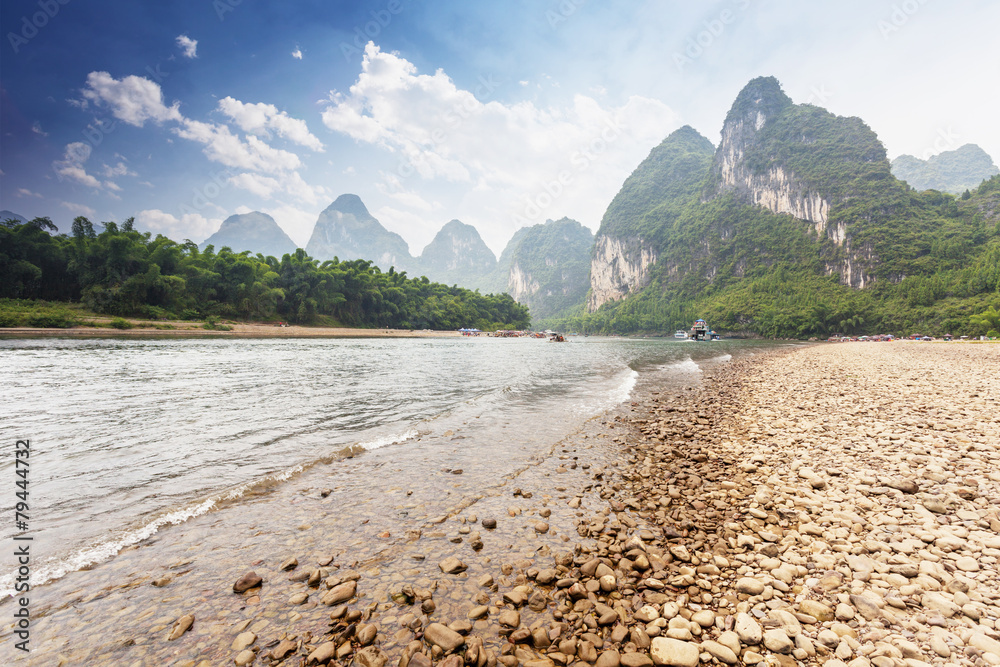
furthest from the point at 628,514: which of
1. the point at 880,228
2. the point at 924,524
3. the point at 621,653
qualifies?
the point at 880,228

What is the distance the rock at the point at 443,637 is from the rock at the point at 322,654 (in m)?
0.82

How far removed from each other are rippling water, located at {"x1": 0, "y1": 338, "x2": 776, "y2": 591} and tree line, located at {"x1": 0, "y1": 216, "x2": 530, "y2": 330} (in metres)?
56.7

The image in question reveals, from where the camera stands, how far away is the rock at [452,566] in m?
4.50

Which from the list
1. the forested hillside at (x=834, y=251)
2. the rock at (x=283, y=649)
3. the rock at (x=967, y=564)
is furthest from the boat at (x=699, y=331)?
the rock at (x=283, y=649)

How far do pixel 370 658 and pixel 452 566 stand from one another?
60.2 inches

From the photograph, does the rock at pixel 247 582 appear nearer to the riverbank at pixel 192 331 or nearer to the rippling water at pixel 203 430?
the rippling water at pixel 203 430

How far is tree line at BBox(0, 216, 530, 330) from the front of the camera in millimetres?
58562

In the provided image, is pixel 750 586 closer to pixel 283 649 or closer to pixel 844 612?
pixel 844 612

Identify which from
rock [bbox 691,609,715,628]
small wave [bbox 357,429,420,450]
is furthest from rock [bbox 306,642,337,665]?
small wave [bbox 357,429,420,450]

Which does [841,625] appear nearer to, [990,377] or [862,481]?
[862,481]

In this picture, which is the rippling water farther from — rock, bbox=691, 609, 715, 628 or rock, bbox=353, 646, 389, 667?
rock, bbox=691, 609, 715, 628

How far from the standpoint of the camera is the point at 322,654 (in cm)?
314

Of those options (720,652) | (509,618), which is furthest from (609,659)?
(509,618)

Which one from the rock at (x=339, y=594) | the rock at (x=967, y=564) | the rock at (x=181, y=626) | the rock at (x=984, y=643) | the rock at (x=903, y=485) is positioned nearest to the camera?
the rock at (x=984, y=643)
